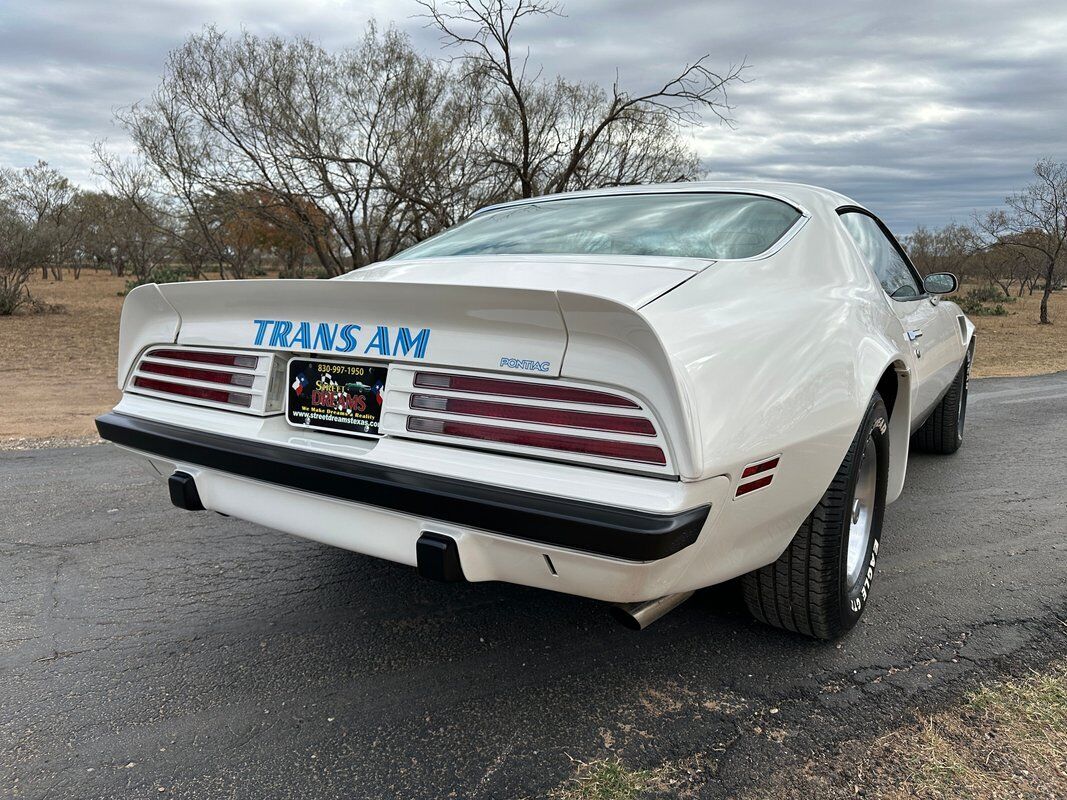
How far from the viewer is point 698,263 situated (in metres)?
2.26

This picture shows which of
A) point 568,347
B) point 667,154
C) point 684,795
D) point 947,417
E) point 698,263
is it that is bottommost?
point 684,795

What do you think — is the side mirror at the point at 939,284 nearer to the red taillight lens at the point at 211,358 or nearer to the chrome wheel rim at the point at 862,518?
the chrome wheel rim at the point at 862,518

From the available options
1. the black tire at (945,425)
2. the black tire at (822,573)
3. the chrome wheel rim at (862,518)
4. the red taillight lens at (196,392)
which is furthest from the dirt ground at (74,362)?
the black tire at (945,425)

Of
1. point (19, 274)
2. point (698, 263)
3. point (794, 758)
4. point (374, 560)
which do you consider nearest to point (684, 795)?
point (794, 758)

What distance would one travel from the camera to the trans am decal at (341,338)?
2.04 metres

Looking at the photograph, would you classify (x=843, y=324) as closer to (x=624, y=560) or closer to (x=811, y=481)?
(x=811, y=481)

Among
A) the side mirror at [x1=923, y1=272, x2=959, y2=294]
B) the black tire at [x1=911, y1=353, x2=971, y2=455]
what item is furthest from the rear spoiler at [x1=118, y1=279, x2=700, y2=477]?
the black tire at [x1=911, y1=353, x2=971, y2=455]

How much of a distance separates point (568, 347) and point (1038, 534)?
313 cm

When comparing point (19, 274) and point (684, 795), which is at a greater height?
point (19, 274)

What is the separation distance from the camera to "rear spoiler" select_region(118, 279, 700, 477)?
1.73m

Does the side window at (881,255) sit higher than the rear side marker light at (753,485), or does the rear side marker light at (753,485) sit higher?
the side window at (881,255)

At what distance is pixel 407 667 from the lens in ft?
7.93

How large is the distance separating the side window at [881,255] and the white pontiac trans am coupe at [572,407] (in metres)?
0.38

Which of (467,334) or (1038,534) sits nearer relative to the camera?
(467,334)
